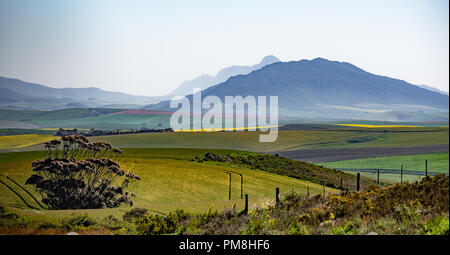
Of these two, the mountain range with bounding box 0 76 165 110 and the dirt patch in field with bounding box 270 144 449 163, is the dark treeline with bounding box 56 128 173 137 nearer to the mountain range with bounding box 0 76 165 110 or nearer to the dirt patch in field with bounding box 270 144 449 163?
the mountain range with bounding box 0 76 165 110

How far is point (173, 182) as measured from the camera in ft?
26.5

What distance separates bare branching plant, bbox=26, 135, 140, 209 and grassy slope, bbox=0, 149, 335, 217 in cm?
18

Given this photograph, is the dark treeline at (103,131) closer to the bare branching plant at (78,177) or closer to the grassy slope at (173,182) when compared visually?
the bare branching plant at (78,177)

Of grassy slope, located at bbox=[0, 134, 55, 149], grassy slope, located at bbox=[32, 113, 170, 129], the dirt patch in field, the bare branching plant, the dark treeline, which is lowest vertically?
the dirt patch in field

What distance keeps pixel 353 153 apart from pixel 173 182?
890 inches

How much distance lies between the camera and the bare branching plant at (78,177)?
7.30 meters

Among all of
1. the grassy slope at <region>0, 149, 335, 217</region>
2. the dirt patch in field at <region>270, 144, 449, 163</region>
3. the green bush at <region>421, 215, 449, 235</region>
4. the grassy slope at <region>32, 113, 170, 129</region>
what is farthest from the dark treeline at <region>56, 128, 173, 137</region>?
the dirt patch in field at <region>270, 144, 449, 163</region>

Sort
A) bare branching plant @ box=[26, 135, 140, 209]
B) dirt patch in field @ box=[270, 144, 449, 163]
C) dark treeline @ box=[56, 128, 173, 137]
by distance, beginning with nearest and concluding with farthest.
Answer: bare branching plant @ box=[26, 135, 140, 209] → dark treeline @ box=[56, 128, 173, 137] → dirt patch in field @ box=[270, 144, 449, 163]

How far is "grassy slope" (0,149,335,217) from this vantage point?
24.2ft

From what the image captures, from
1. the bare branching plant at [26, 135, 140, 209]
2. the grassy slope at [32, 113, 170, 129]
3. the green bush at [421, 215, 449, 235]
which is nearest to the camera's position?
the green bush at [421, 215, 449, 235]

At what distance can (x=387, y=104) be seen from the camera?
59.3ft

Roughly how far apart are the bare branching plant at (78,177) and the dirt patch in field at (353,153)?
11.8 metres

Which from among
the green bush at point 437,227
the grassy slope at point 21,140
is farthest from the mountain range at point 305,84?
the green bush at point 437,227
